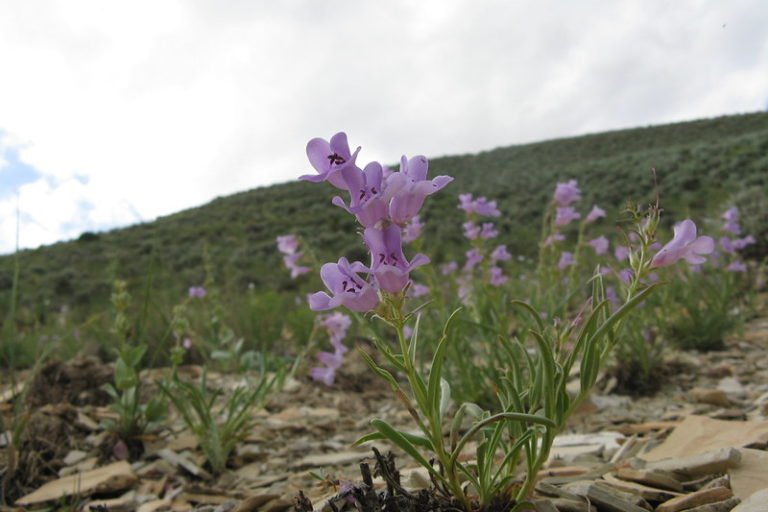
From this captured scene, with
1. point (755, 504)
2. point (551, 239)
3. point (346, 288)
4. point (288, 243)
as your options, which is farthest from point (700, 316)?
point (346, 288)

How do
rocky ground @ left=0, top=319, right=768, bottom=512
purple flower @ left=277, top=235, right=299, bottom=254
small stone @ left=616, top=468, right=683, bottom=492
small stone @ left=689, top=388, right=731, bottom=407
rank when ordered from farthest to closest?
purple flower @ left=277, top=235, right=299, bottom=254
small stone @ left=689, top=388, right=731, bottom=407
small stone @ left=616, top=468, right=683, bottom=492
rocky ground @ left=0, top=319, right=768, bottom=512

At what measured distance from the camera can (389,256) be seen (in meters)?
1.08

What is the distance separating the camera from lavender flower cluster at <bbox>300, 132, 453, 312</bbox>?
41.9 inches

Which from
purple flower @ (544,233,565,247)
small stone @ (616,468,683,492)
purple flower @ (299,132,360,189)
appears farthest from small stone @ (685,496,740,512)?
purple flower @ (544,233,565,247)

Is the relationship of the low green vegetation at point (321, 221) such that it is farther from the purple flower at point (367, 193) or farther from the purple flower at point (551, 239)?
the purple flower at point (367, 193)

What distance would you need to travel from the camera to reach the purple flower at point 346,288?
108cm

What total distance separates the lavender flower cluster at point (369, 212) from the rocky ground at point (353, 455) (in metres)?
0.37

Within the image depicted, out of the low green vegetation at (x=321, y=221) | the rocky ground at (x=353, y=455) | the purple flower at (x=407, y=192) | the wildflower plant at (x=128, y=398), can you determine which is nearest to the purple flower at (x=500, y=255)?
the rocky ground at (x=353, y=455)

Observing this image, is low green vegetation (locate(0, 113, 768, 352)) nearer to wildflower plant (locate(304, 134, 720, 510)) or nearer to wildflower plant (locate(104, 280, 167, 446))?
wildflower plant (locate(104, 280, 167, 446))

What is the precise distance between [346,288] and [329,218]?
20.6 meters

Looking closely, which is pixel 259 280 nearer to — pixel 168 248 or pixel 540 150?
pixel 168 248

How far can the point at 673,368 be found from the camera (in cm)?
375

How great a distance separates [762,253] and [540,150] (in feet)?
97.2

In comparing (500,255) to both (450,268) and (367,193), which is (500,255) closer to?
(450,268)
